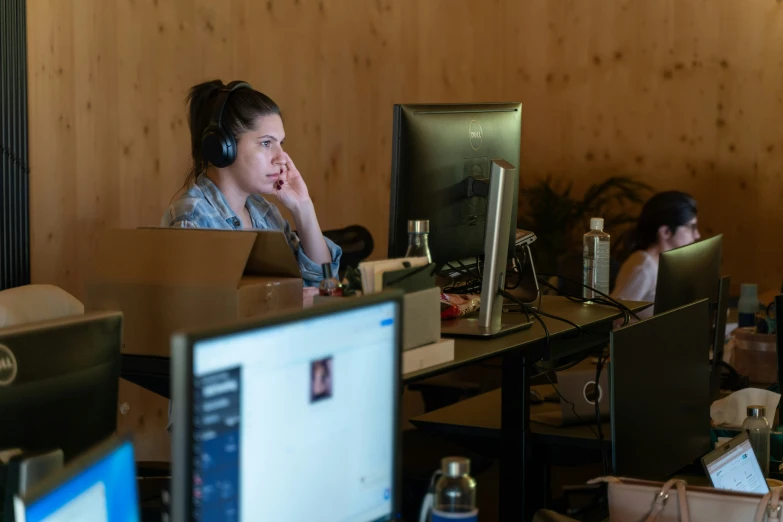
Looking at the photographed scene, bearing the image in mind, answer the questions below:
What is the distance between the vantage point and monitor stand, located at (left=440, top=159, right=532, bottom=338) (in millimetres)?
1994

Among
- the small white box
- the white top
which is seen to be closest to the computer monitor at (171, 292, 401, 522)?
the small white box

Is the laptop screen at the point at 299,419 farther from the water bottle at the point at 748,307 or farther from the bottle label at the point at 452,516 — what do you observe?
the water bottle at the point at 748,307

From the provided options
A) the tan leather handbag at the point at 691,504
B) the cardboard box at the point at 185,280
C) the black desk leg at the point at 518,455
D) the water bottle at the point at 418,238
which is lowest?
the black desk leg at the point at 518,455

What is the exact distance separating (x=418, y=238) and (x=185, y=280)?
0.44 metres

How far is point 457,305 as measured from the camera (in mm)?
2117

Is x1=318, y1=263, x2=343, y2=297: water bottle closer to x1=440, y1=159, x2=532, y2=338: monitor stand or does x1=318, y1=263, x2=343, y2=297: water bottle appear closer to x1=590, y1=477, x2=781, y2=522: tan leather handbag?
x1=440, y1=159, x2=532, y2=338: monitor stand

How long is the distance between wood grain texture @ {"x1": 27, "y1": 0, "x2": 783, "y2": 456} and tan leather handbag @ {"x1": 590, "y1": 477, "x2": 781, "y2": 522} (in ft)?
6.76

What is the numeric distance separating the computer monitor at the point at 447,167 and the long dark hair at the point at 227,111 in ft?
A: 2.37

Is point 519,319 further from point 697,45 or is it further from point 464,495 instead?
point 697,45

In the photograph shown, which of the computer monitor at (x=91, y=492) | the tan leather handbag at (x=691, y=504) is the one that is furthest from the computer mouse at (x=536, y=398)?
the computer monitor at (x=91, y=492)

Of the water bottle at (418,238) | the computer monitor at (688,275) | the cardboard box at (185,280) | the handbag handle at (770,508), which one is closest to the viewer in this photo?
the handbag handle at (770,508)

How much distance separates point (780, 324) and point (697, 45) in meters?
3.20

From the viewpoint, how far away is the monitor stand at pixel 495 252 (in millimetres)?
1994

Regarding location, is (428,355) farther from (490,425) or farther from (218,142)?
(218,142)
